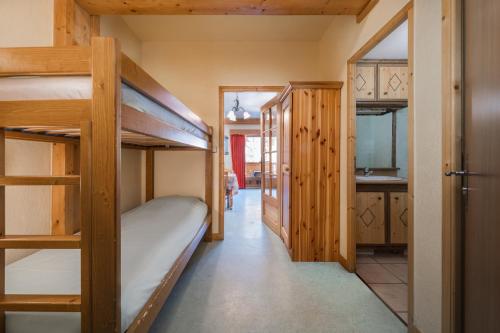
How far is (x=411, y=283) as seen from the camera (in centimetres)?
145

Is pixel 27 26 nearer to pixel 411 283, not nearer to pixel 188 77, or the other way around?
pixel 188 77

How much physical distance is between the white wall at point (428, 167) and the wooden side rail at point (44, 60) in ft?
5.37

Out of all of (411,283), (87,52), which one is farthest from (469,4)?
(87,52)

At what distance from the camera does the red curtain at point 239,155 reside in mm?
8570

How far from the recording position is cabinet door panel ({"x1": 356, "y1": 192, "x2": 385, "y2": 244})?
8.49 feet

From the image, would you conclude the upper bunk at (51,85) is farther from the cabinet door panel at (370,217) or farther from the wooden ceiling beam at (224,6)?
the cabinet door panel at (370,217)

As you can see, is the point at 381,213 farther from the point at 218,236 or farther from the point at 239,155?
the point at 239,155

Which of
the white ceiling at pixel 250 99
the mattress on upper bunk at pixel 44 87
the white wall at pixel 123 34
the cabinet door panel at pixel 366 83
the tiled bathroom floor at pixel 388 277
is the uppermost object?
the white ceiling at pixel 250 99

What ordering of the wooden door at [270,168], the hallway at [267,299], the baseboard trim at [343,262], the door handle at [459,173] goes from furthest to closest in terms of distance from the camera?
the wooden door at [270,168]
the baseboard trim at [343,262]
the hallway at [267,299]
the door handle at [459,173]

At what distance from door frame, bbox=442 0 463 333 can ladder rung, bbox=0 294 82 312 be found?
1635 mm

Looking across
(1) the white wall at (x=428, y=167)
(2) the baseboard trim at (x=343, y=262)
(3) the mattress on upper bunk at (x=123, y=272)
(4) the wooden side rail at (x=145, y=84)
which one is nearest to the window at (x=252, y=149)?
(2) the baseboard trim at (x=343, y=262)

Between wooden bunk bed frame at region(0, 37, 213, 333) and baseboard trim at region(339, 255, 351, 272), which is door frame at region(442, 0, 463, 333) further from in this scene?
wooden bunk bed frame at region(0, 37, 213, 333)

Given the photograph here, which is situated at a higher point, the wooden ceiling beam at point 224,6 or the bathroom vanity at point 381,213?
the wooden ceiling beam at point 224,6

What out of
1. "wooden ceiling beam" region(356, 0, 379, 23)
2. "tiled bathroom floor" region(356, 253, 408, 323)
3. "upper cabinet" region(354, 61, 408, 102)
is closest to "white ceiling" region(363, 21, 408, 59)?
"upper cabinet" region(354, 61, 408, 102)
